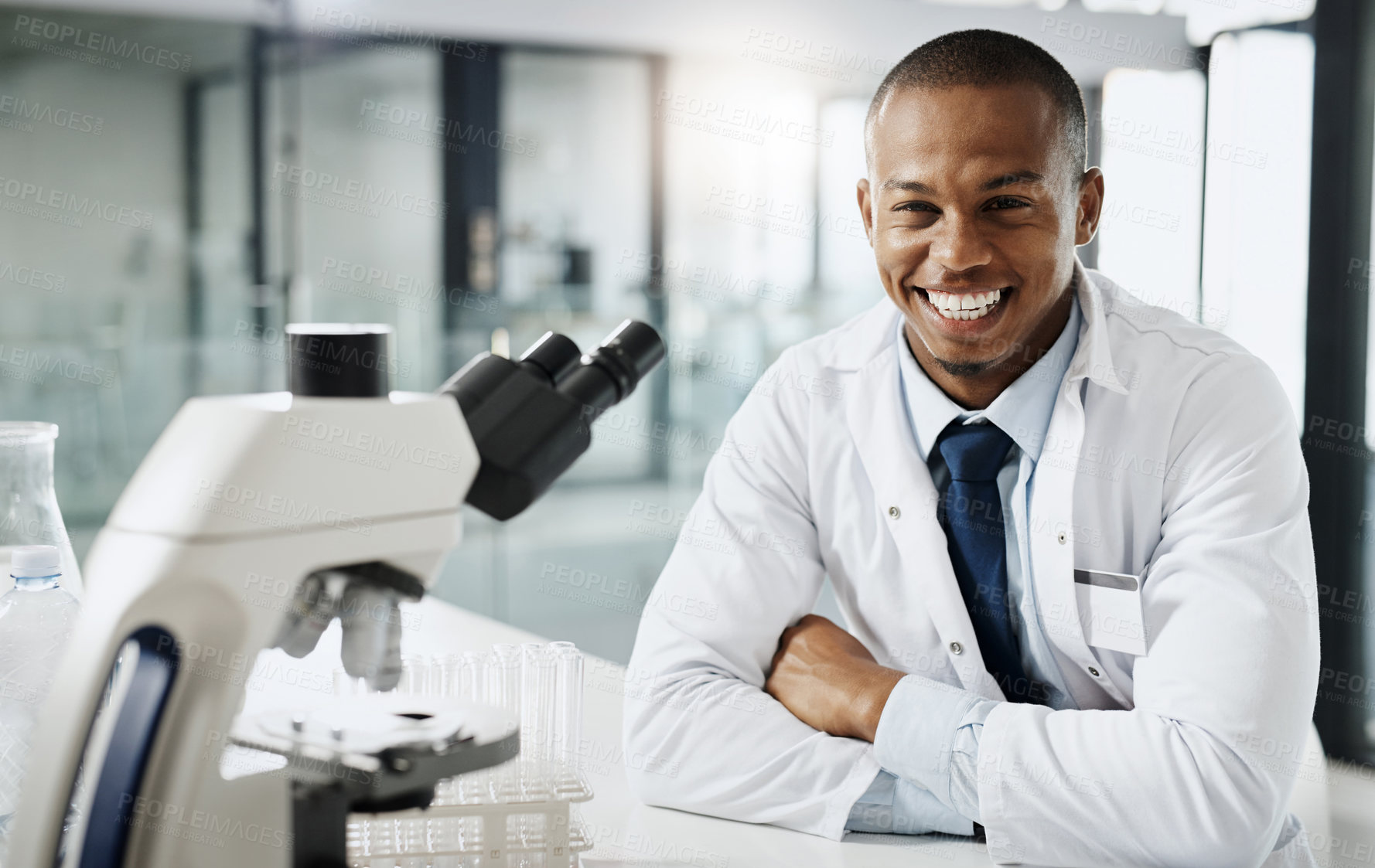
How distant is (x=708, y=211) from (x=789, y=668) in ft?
10.6

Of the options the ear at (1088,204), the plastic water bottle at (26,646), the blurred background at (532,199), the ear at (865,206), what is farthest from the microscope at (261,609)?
the blurred background at (532,199)

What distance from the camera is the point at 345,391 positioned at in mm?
729

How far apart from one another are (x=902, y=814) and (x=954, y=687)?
0.52ft

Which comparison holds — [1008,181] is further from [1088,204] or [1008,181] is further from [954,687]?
[954,687]

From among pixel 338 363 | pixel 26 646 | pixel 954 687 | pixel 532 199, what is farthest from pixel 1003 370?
pixel 532 199

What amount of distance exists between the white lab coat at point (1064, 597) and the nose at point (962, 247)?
16 centimetres

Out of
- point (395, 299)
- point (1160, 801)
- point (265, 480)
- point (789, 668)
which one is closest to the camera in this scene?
point (265, 480)

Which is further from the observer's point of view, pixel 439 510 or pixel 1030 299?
pixel 1030 299

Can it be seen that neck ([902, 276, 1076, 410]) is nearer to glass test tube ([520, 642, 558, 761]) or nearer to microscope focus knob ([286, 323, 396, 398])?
glass test tube ([520, 642, 558, 761])

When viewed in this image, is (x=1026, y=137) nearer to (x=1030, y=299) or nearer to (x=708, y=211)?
(x=1030, y=299)

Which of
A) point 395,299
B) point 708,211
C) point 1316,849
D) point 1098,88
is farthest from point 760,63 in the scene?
point 1316,849

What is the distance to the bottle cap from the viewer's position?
1.08 m

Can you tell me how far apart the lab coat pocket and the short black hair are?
505mm

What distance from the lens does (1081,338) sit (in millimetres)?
1457
